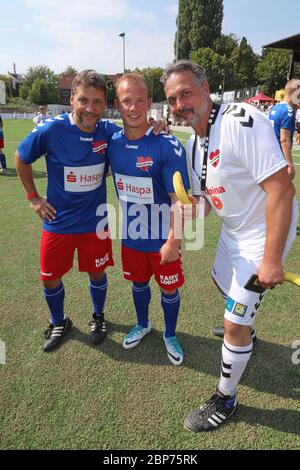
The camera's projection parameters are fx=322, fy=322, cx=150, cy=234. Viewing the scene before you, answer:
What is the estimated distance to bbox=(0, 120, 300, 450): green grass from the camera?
220 centimetres

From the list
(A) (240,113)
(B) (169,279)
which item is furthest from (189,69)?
(B) (169,279)

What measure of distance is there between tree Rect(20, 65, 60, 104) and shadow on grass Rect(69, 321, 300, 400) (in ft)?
241

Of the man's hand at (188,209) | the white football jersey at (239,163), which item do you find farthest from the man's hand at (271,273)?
the man's hand at (188,209)

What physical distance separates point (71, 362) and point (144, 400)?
2.49 feet

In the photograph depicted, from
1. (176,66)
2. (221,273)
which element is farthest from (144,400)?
(176,66)

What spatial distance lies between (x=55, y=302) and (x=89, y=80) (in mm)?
1952

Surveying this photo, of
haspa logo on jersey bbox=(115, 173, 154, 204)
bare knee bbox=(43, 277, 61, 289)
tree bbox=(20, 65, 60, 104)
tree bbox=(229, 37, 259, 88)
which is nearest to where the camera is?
haspa logo on jersey bbox=(115, 173, 154, 204)

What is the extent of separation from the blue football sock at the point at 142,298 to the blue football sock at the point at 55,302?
0.70 metres

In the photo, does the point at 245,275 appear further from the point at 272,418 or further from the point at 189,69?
the point at 189,69

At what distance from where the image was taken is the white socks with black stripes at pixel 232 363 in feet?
7.06

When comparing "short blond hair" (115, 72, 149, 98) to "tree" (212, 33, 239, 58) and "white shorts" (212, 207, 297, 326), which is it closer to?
"white shorts" (212, 207, 297, 326)

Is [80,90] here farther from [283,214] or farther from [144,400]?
[144,400]

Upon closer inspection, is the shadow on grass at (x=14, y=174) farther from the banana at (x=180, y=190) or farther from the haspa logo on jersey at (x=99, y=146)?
the banana at (x=180, y=190)

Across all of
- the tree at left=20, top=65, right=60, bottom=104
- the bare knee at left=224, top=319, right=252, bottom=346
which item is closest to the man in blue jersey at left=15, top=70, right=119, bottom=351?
the bare knee at left=224, top=319, right=252, bottom=346
